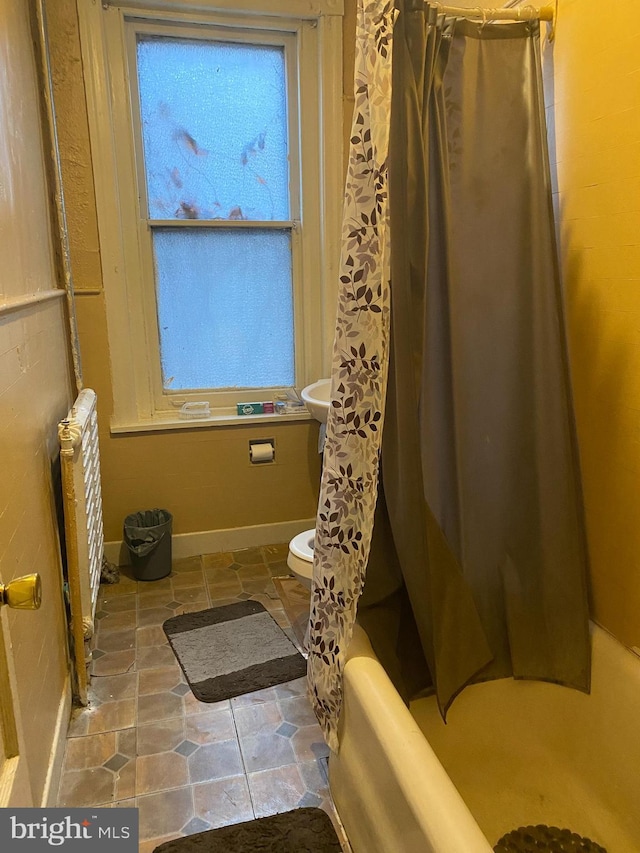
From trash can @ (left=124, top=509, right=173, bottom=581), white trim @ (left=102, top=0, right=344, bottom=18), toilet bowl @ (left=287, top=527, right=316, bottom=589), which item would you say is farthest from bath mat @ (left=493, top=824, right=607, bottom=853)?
white trim @ (left=102, top=0, right=344, bottom=18)

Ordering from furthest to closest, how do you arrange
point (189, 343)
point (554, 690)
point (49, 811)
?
point (189, 343) → point (554, 690) → point (49, 811)

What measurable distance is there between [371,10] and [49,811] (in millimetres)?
1552

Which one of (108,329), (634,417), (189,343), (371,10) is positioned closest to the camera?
(371,10)

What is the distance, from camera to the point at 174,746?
188cm

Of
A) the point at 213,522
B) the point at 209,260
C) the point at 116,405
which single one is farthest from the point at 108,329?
the point at 213,522

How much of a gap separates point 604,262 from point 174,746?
1776mm

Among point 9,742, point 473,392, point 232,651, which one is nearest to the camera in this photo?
point 9,742

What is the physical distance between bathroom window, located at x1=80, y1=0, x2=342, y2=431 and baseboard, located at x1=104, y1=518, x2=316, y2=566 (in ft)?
1.86

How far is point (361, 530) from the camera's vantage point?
1.46 metres

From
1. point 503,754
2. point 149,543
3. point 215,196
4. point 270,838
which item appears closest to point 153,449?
point 149,543

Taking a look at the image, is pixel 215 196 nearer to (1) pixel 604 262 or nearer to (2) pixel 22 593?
(1) pixel 604 262

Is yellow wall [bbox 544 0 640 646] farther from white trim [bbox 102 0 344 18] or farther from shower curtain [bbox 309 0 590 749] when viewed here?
white trim [bbox 102 0 344 18]

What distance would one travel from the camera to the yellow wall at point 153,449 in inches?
98.7

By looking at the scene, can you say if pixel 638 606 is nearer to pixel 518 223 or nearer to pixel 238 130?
pixel 518 223
